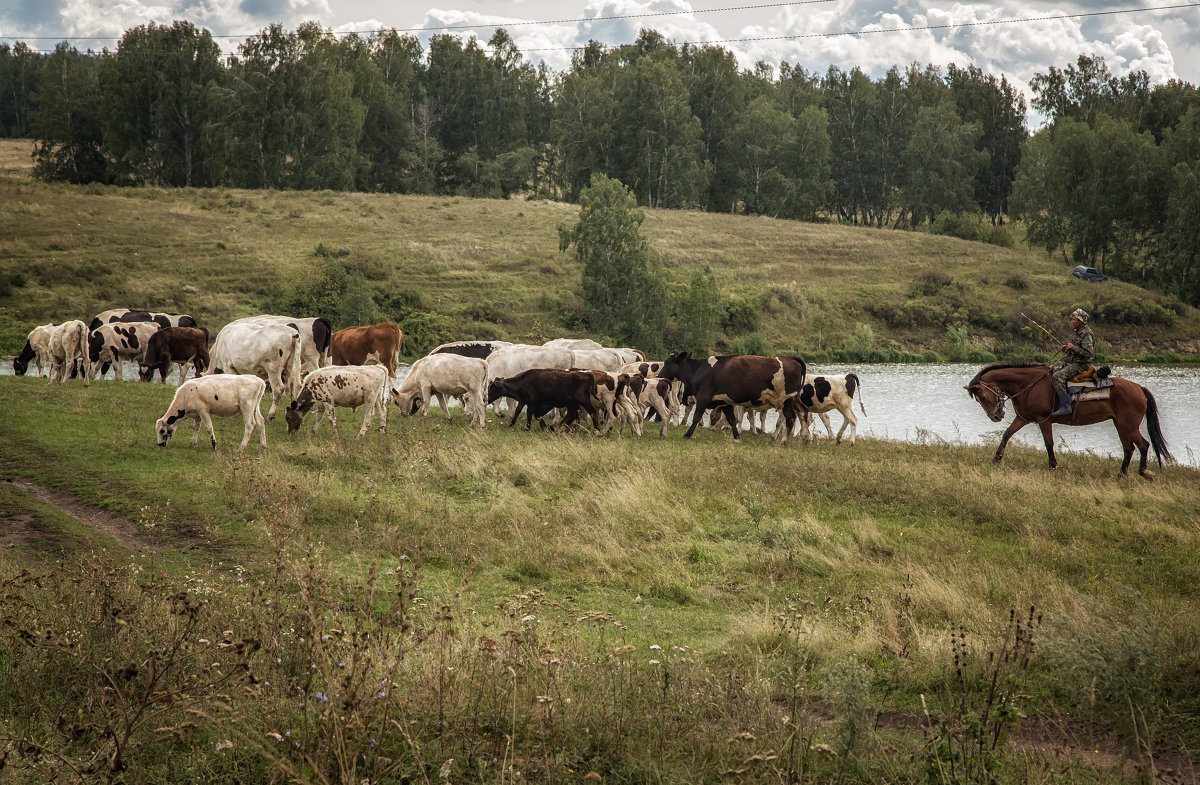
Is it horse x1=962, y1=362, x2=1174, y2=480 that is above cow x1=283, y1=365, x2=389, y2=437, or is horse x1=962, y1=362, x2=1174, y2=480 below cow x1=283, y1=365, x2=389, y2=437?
above

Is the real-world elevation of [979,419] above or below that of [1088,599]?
below

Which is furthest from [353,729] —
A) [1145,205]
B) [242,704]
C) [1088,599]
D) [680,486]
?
[1145,205]

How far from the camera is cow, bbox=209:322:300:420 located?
811 inches

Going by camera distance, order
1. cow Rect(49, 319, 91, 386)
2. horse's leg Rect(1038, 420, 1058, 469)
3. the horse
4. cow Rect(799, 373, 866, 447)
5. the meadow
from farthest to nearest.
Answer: cow Rect(49, 319, 91, 386) < cow Rect(799, 373, 866, 447) < the horse < horse's leg Rect(1038, 420, 1058, 469) < the meadow

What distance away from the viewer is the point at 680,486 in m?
14.2

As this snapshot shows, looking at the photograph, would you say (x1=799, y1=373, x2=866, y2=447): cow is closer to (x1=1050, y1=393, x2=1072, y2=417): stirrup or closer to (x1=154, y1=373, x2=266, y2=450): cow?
(x1=1050, y1=393, x2=1072, y2=417): stirrup

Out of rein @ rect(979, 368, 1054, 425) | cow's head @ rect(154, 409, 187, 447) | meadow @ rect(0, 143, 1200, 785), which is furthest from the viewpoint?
rein @ rect(979, 368, 1054, 425)

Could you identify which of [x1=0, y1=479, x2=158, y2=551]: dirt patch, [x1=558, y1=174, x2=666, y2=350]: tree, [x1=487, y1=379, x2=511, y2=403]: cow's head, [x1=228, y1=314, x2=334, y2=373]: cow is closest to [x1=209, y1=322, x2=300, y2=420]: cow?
[x1=228, y1=314, x2=334, y2=373]: cow

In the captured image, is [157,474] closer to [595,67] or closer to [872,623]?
[872,623]

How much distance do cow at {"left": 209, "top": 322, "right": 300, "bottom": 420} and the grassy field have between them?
135 inches

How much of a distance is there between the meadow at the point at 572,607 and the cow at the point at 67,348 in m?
1.88

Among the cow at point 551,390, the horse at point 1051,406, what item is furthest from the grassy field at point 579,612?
the cow at point 551,390

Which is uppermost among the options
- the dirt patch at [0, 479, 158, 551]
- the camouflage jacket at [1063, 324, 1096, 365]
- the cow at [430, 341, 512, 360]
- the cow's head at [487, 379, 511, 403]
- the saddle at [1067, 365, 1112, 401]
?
the camouflage jacket at [1063, 324, 1096, 365]

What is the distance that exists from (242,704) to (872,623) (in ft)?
17.8
